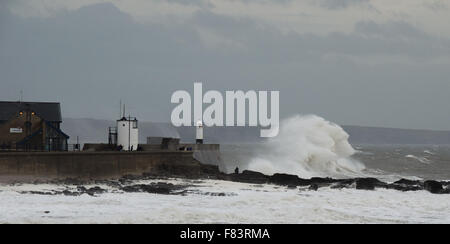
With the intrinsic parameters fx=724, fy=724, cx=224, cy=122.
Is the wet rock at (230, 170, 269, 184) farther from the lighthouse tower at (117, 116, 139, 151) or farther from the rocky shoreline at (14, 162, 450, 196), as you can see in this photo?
the lighthouse tower at (117, 116, 139, 151)

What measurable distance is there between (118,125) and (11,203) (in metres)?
8.77

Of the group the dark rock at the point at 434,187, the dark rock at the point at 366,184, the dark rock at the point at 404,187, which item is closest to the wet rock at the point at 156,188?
the dark rock at the point at 366,184

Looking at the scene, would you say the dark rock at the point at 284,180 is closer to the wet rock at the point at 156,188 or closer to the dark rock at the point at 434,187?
the wet rock at the point at 156,188

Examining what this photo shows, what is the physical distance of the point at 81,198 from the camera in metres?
20.3

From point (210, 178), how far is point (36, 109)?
373 inches

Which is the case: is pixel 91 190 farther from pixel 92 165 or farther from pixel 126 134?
pixel 126 134

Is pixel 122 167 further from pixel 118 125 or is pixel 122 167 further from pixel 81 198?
pixel 81 198

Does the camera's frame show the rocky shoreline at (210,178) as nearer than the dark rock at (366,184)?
Yes

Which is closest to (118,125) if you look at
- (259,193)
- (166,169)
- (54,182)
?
(166,169)

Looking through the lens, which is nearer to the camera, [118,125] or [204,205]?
[204,205]

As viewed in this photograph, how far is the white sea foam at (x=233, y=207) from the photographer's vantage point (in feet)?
56.6

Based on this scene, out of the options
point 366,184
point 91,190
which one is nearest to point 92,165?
point 91,190

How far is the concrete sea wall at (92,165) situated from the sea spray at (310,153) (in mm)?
10367

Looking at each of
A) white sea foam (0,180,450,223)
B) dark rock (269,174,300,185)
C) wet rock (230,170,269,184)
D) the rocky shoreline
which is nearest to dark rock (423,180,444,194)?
the rocky shoreline
